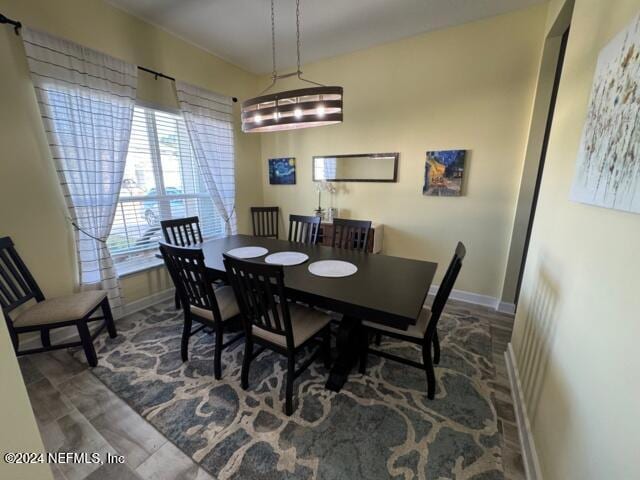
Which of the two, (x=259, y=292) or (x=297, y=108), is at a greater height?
(x=297, y=108)

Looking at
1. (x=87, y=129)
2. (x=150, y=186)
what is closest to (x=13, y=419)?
(x=87, y=129)

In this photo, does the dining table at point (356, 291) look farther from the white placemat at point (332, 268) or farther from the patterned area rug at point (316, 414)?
the patterned area rug at point (316, 414)

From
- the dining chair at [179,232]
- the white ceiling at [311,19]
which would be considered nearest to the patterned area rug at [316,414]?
the dining chair at [179,232]

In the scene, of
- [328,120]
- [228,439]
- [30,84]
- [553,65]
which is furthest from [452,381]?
[30,84]

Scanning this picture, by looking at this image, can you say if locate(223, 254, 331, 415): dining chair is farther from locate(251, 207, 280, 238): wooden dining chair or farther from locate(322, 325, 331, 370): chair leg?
locate(251, 207, 280, 238): wooden dining chair

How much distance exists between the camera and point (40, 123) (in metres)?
2.10

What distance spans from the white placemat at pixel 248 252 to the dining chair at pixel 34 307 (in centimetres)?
114

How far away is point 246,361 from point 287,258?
2.65ft

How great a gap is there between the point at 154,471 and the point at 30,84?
2.85 metres

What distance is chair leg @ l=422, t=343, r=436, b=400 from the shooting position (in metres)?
1.66

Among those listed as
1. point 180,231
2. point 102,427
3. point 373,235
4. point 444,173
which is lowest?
point 102,427

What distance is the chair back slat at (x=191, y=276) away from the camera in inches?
65.9

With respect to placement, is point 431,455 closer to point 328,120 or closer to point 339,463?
point 339,463

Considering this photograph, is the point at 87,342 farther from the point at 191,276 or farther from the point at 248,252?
the point at 248,252
